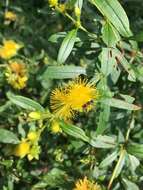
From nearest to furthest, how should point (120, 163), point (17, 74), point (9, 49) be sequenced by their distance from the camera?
point (120, 163), point (17, 74), point (9, 49)

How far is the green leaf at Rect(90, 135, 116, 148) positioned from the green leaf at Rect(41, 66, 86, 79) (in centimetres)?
28

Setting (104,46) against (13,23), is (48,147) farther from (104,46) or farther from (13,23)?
(13,23)

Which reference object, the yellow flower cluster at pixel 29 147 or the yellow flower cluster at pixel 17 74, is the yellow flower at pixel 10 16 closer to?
the yellow flower cluster at pixel 17 74

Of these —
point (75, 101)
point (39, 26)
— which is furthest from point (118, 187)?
point (39, 26)

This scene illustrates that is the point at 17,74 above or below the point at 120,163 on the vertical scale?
above

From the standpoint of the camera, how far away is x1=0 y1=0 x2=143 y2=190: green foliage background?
6.43ft

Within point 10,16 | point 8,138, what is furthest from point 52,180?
point 10,16

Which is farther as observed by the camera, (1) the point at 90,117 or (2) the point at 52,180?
(1) the point at 90,117

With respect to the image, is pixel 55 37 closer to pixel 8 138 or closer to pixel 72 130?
pixel 72 130

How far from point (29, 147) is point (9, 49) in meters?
0.95

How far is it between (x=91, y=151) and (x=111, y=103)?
1.33 ft

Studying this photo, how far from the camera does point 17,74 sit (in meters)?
2.56

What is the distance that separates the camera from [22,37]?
10.4 ft

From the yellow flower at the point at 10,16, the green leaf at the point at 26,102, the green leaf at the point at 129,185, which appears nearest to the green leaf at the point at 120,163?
the green leaf at the point at 129,185
